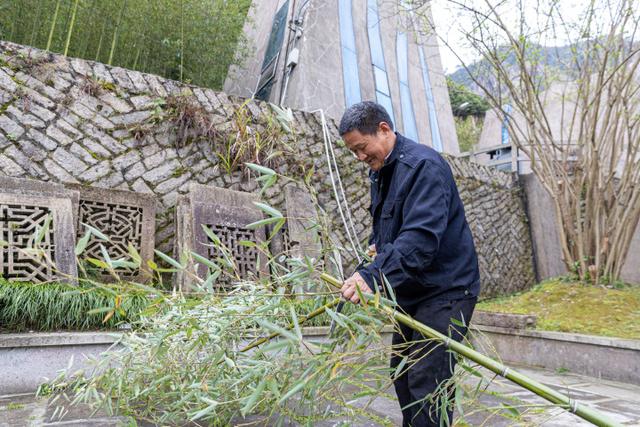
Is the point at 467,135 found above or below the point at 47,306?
above

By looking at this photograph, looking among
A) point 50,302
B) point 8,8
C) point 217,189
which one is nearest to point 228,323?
point 50,302

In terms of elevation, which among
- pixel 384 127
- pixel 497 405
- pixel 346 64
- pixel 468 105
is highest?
pixel 468 105

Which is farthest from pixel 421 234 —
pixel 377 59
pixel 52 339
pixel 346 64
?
pixel 377 59

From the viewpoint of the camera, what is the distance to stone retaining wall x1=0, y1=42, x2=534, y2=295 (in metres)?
4.79

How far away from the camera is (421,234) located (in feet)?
5.88

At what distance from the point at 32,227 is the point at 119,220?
915 mm

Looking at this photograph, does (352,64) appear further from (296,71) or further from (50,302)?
(50,302)

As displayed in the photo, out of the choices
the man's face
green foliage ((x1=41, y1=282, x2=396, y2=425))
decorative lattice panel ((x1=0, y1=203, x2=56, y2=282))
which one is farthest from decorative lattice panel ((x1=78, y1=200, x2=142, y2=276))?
the man's face

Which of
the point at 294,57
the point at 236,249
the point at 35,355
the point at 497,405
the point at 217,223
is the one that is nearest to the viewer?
the point at 35,355

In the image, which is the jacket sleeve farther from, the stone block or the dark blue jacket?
the stone block

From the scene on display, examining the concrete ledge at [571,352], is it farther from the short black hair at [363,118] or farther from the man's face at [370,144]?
the short black hair at [363,118]

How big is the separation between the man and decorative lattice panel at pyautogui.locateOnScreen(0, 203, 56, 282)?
275cm

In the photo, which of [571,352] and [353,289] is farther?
[571,352]

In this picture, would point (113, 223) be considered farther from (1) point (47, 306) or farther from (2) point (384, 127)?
(2) point (384, 127)
